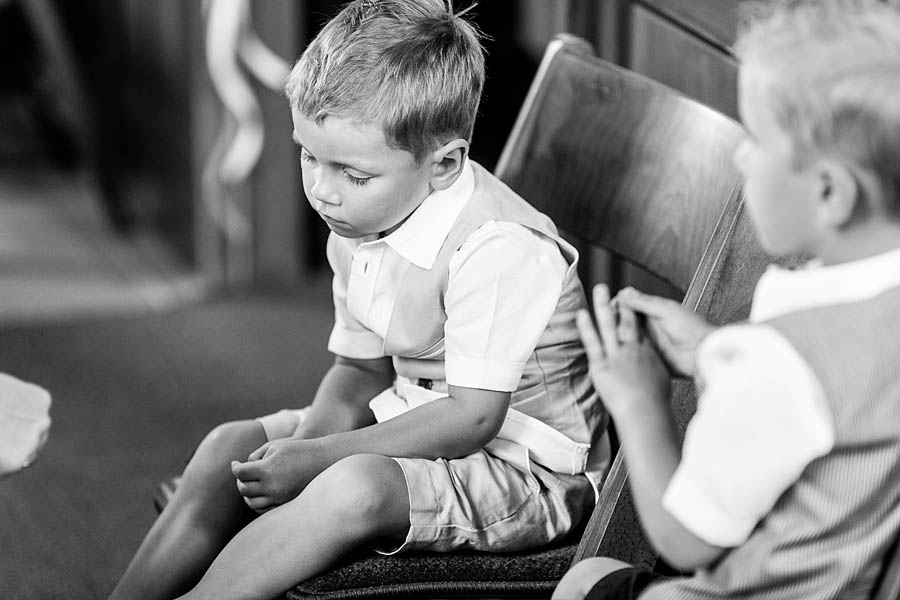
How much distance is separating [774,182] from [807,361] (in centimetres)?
12

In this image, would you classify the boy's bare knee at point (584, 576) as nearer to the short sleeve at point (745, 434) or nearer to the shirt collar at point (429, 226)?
the short sleeve at point (745, 434)

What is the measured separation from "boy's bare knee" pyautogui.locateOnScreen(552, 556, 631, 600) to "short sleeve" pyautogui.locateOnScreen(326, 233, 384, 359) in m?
0.45

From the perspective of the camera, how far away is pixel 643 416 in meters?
0.88

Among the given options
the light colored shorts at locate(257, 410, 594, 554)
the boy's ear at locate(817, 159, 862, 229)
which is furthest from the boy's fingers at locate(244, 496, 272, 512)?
the boy's ear at locate(817, 159, 862, 229)

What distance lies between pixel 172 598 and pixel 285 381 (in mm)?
1427

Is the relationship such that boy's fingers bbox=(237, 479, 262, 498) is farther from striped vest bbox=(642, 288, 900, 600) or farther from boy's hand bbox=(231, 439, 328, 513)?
striped vest bbox=(642, 288, 900, 600)

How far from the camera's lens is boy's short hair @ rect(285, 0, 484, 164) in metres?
1.17

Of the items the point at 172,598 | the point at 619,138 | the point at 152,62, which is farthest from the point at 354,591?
the point at 152,62

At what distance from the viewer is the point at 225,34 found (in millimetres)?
3037

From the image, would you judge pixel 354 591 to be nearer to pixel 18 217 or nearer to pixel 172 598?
pixel 172 598

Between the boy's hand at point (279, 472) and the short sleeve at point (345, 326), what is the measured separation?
22 centimetres

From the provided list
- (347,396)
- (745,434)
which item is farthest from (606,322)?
(347,396)

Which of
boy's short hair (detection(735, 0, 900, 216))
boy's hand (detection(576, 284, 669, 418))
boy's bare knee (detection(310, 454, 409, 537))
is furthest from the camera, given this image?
boy's bare knee (detection(310, 454, 409, 537))

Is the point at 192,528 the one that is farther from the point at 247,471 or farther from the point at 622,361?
the point at 622,361
